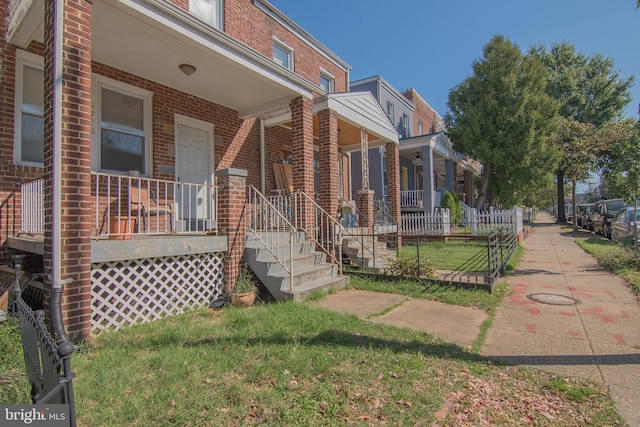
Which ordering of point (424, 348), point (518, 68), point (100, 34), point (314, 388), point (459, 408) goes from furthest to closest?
point (518, 68), point (100, 34), point (424, 348), point (314, 388), point (459, 408)

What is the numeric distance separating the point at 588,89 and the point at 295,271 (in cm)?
3207

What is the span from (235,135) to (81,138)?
4887 mm

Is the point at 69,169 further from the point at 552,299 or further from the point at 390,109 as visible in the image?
the point at 390,109

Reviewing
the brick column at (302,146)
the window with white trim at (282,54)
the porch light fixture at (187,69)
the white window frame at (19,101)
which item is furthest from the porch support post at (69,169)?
the window with white trim at (282,54)

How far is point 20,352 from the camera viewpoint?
3.35 metres

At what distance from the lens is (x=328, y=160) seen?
8.03 m

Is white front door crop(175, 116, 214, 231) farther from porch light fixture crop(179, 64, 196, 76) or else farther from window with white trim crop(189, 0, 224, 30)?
window with white trim crop(189, 0, 224, 30)

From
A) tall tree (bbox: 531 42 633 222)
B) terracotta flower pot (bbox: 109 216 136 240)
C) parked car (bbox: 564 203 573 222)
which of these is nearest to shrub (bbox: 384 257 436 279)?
terracotta flower pot (bbox: 109 216 136 240)

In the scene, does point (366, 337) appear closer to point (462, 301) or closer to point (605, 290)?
point (462, 301)

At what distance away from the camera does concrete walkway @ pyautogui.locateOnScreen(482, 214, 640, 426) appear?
310 centimetres

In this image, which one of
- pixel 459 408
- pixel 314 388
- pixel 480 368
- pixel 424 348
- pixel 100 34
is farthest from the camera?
pixel 100 34

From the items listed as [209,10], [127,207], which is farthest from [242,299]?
[209,10]

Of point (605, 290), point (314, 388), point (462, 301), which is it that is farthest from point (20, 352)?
point (605, 290)

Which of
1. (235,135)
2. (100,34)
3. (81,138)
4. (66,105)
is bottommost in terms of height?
(81,138)
